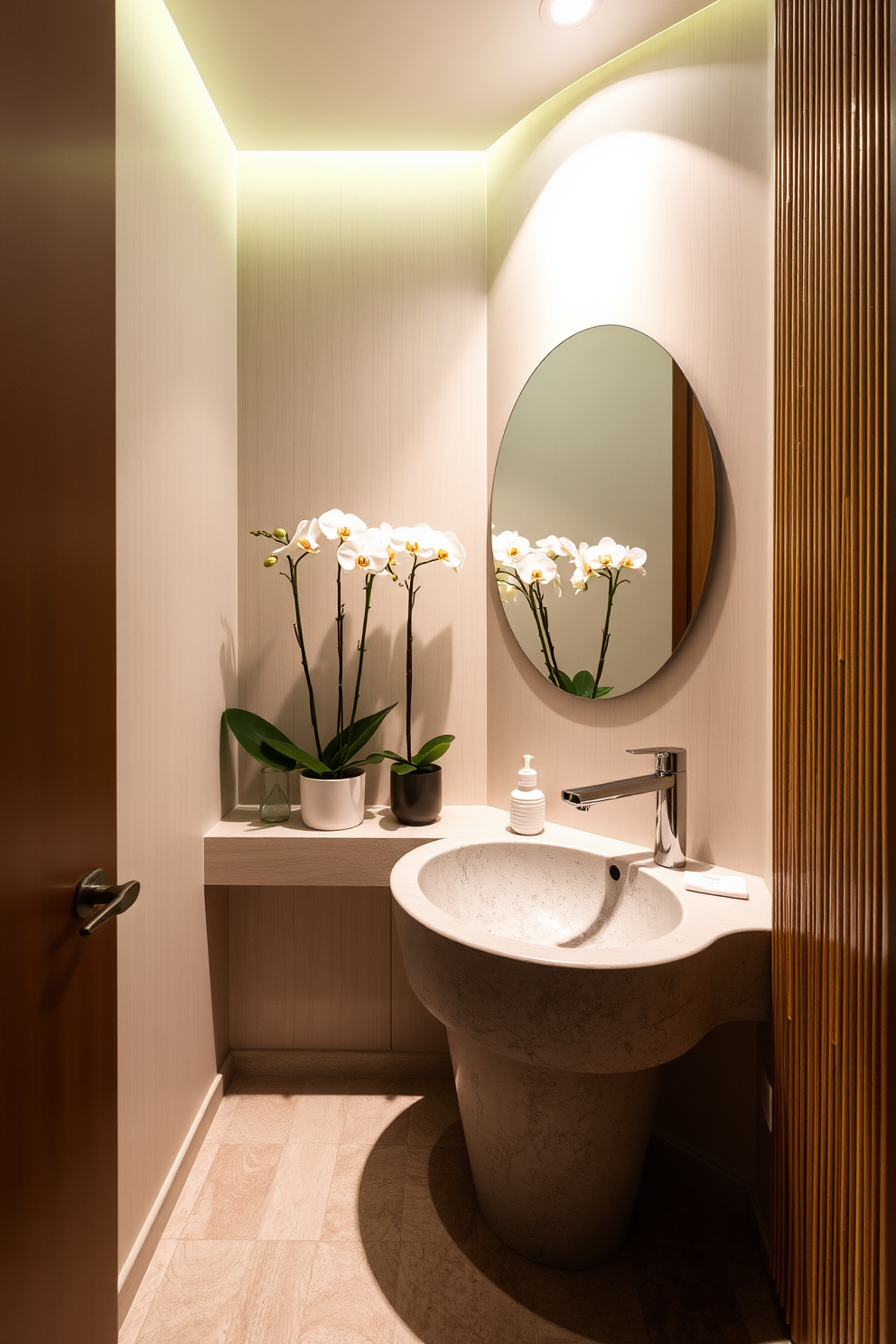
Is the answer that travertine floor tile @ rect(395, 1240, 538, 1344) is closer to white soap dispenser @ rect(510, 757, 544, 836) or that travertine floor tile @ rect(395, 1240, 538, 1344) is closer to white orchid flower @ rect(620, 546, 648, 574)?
white soap dispenser @ rect(510, 757, 544, 836)

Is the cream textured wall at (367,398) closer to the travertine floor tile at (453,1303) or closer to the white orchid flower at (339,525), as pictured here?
the white orchid flower at (339,525)

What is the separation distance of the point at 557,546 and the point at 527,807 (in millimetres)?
597

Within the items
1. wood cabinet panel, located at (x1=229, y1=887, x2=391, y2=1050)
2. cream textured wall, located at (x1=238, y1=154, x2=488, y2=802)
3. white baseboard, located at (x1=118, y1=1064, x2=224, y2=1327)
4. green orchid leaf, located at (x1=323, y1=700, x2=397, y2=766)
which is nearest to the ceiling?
cream textured wall, located at (x1=238, y1=154, x2=488, y2=802)

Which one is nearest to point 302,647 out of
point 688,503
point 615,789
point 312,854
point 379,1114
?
point 312,854

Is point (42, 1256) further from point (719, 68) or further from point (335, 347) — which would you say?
point (719, 68)

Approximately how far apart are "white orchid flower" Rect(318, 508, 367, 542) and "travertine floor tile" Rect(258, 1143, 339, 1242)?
1.37 meters

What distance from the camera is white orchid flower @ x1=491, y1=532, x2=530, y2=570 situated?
168 cm

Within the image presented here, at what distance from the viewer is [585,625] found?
1.57 metres

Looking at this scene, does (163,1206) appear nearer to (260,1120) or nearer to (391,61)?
(260,1120)

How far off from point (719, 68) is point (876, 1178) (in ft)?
5.95

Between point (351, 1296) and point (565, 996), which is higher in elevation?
point (565, 996)

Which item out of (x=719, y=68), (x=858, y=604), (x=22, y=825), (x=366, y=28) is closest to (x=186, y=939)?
(x=22, y=825)

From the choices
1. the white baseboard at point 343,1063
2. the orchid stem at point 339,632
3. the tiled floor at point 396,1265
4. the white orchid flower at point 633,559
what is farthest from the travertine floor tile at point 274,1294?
the white orchid flower at point 633,559

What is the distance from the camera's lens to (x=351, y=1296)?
1.20 m
